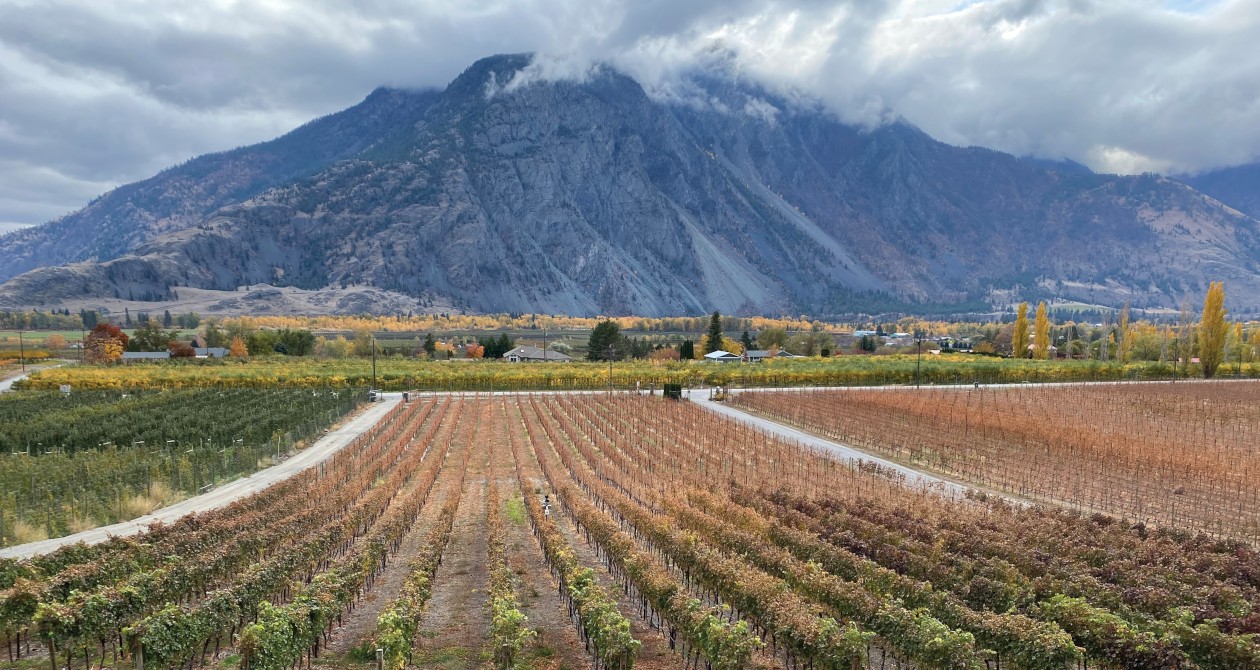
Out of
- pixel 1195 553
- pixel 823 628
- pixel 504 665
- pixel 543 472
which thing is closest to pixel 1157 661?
pixel 823 628

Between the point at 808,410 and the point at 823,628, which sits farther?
the point at 808,410

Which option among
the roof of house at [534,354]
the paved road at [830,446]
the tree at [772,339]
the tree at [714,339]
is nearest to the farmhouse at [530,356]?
the roof of house at [534,354]

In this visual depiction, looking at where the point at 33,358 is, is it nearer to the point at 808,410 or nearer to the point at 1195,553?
the point at 808,410

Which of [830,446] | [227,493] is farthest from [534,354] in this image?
[227,493]

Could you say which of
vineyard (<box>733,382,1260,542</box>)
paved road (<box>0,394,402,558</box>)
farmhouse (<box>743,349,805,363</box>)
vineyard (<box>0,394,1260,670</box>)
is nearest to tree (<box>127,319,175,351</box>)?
paved road (<box>0,394,402,558</box>)

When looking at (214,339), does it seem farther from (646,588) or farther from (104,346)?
(646,588)

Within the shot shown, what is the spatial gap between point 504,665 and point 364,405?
59936 millimetres

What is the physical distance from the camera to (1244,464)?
127ft

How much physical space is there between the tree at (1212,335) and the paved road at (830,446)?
73.7 m

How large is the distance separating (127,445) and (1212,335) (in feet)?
402

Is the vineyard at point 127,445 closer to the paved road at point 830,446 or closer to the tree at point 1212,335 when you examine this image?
the paved road at point 830,446

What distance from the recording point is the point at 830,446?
48125 mm

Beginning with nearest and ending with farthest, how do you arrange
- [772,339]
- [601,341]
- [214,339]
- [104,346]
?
[104,346] → [601,341] → [214,339] → [772,339]

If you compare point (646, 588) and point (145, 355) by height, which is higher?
point (145, 355)
